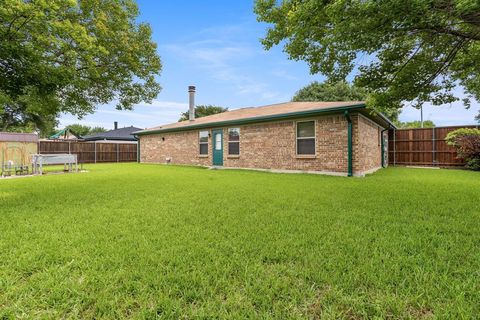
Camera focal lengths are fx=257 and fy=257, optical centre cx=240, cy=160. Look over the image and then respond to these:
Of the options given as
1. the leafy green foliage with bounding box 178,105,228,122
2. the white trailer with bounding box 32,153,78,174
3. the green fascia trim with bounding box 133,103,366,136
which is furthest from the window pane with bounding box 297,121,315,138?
the leafy green foliage with bounding box 178,105,228,122

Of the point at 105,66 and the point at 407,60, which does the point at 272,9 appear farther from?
the point at 105,66

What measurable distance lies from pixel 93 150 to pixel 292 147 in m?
17.4

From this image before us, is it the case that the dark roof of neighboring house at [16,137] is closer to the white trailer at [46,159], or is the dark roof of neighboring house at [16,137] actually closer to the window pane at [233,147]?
the white trailer at [46,159]

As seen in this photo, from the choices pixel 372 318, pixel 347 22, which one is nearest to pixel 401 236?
pixel 372 318

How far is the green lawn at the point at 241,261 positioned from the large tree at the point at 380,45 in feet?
9.97

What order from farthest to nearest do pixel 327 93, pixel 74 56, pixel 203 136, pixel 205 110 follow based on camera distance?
pixel 205 110 < pixel 327 93 < pixel 203 136 < pixel 74 56

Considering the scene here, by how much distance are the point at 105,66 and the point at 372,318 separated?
33.2ft

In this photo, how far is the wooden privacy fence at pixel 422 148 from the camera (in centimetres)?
1361

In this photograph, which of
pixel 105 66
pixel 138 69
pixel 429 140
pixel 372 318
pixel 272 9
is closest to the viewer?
pixel 372 318

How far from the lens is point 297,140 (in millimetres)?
11164

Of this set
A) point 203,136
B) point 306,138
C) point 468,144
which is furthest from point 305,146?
point 468,144

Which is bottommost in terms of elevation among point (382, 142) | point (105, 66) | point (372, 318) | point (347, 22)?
point (372, 318)

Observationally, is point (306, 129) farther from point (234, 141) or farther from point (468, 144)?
point (468, 144)

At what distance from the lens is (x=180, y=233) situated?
3.34 meters
